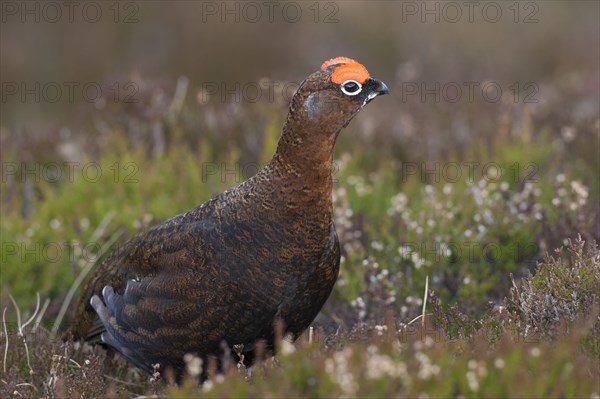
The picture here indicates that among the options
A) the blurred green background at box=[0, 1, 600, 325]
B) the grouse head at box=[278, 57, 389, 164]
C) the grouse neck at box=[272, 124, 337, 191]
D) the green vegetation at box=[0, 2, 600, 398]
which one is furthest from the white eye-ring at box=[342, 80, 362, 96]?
the blurred green background at box=[0, 1, 600, 325]

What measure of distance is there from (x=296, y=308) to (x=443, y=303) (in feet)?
4.71

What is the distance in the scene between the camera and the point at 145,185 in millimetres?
6520

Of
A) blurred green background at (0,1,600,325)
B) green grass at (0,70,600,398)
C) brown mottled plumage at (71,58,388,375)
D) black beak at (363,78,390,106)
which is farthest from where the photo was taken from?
blurred green background at (0,1,600,325)

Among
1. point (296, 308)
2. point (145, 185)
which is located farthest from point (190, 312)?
point (145, 185)

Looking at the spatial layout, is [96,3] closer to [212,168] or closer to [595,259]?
[212,168]

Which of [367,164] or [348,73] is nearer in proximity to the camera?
[348,73]

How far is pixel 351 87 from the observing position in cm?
389

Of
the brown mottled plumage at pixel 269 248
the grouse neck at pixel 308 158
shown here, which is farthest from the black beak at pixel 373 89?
the grouse neck at pixel 308 158

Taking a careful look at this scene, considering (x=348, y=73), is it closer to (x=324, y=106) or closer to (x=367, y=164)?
(x=324, y=106)

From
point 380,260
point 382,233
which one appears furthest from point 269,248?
point 382,233

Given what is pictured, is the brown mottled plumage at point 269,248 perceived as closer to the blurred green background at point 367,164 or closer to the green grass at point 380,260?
the green grass at point 380,260

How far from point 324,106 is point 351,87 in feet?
0.52

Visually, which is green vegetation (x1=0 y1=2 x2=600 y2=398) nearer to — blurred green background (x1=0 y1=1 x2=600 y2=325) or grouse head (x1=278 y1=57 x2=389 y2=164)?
blurred green background (x1=0 y1=1 x2=600 y2=325)

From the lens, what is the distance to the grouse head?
3865mm
